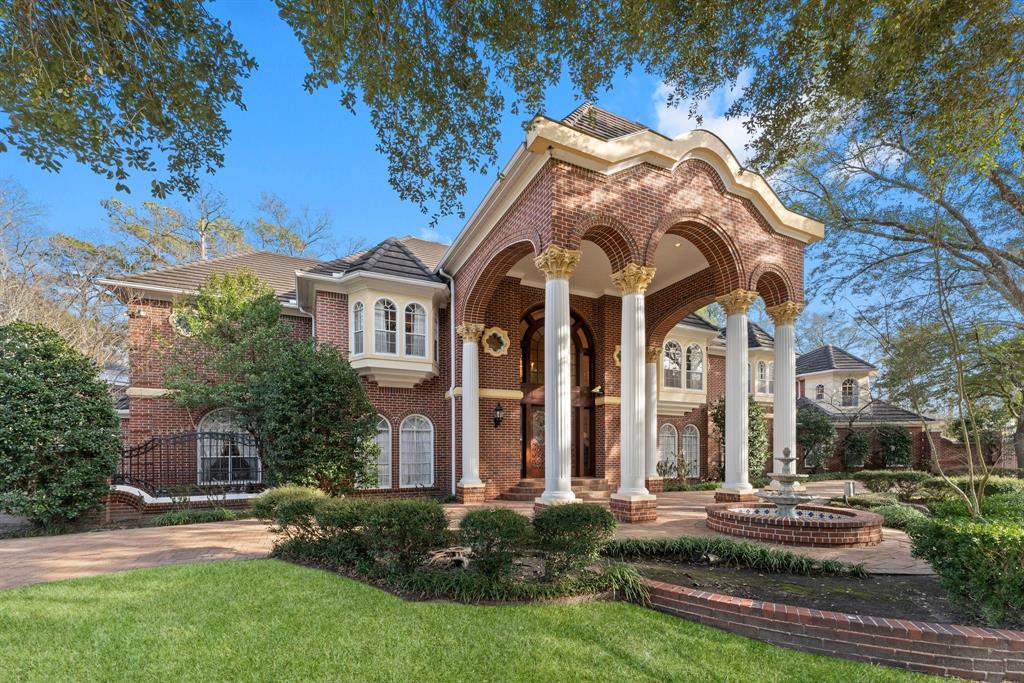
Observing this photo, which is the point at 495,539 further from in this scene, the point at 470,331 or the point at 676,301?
the point at 676,301

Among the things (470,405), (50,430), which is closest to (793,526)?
(470,405)

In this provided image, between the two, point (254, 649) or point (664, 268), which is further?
point (664, 268)

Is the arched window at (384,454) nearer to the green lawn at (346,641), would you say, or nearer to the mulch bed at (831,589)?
the green lawn at (346,641)

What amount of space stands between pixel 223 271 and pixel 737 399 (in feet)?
46.8

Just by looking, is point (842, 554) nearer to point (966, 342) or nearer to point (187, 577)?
point (187, 577)

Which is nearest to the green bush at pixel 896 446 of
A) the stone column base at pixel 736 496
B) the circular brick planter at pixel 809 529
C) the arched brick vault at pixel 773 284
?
the arched brick vault at pixel 773 284

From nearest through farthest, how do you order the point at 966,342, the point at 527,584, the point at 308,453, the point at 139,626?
the point at 139,626
the point at 527,584
the point at 308,453
the point at 966,342

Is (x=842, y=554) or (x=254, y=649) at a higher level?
(x=254, y=649)

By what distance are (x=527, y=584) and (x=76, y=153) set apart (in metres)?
5.79

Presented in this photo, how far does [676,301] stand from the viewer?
14148 millimetres

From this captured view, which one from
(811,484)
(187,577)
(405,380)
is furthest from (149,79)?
(811,484)

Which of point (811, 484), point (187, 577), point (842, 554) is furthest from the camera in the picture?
point (811, 484)

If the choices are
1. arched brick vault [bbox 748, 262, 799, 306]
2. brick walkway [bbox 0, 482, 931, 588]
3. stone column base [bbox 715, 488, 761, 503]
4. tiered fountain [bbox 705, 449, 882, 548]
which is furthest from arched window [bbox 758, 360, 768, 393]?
tiered fountain [bbox 705, 449, 882, 548]

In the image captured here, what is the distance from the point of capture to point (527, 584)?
202 inches
